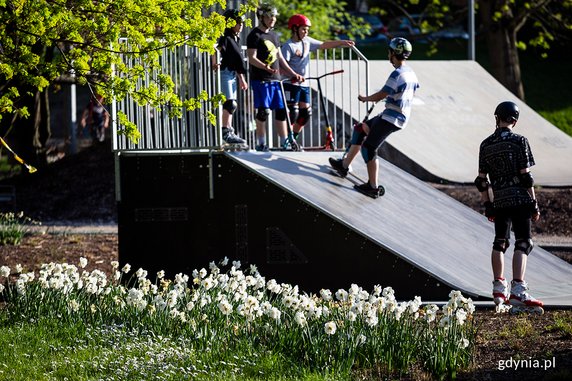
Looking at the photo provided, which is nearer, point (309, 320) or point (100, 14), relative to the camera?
point (309, 320)

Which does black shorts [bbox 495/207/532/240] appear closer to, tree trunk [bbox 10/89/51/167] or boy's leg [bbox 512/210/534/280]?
boy's leg [bbox 512/210/534/280]

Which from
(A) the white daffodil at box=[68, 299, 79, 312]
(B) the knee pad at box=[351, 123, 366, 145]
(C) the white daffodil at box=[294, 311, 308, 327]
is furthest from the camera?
(B) the knee pad at box=[351, 123, 366, 145]

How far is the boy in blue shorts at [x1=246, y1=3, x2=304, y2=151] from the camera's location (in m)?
13.0

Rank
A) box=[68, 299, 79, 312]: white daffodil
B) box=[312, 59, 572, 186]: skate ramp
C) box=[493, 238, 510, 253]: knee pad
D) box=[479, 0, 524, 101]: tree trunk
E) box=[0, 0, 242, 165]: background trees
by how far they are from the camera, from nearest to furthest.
Answer: 1. box=[68, 299, 79, 312]: white daffodil
2. box=[0, 0, 242, 165]: background trees
3. box=[493, 238, 510, 253]: knee pad
4. box=[312, 59, 572, 186]: skate ramp
5. box=[479, 0, 524, 101]: tree trunk

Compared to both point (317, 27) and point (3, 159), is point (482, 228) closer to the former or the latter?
point (317, 27)

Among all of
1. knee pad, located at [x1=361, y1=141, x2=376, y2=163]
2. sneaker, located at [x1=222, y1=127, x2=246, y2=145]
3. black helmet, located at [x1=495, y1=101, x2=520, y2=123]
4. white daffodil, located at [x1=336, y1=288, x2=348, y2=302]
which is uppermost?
black helmet, located at [x1=495, y1=101, x2=520, y2=123]

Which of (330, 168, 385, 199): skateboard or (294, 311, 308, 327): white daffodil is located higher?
(330, 168, 385, 199): skateboard

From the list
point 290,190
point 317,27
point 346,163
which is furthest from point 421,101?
point 290,190

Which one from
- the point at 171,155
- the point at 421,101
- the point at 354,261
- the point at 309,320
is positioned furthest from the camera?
the point at 421,101

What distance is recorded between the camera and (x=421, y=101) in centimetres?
2283

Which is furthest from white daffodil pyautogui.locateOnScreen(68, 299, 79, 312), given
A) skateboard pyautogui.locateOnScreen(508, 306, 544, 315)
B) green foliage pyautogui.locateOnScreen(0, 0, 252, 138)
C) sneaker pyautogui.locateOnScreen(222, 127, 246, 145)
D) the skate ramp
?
the skate ramp

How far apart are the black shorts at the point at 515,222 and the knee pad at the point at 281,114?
165 inches

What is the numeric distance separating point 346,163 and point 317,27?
1433 centimetres

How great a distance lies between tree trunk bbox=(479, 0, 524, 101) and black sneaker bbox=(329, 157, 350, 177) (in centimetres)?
1972
